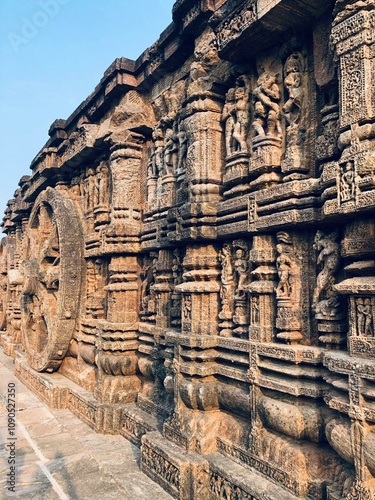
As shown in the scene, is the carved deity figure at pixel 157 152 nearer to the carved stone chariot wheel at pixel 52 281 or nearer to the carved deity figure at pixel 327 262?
the carved stone chariot wheel at pixel 52 281

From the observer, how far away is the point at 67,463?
5234mm

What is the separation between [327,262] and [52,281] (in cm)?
662

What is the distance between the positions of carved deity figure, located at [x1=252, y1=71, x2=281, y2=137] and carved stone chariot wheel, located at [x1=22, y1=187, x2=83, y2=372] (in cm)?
497

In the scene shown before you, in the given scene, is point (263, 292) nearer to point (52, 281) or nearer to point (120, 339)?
point (120, 339)

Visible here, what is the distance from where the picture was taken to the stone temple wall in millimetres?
3262

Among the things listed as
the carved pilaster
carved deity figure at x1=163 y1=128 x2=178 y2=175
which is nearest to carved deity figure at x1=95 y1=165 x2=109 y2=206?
carved deity figure at x1=163 y1=128 x2=178 y2=175

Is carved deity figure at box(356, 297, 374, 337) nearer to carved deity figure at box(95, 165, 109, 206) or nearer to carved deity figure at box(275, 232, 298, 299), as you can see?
carved deity figure at box(275, 232, 298, 299)

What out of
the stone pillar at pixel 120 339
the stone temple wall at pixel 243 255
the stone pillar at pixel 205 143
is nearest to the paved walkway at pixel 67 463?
the stone temple wall at pixel 243 255

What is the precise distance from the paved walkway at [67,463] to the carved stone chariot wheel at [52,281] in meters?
1.57

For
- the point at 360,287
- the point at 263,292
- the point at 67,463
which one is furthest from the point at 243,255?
the point at 67,463

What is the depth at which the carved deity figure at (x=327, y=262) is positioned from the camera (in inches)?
141

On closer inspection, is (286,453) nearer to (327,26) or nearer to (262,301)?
(262,301)

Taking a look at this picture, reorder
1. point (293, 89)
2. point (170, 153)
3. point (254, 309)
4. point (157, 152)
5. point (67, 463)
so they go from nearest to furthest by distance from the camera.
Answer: point (293, 89)
point (254, 309)
point (67, 463)
point (170, 153)
point (157, 152)

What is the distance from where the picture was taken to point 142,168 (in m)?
7.04
